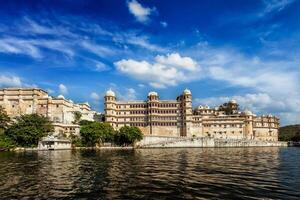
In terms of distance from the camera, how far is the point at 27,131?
9506 cm

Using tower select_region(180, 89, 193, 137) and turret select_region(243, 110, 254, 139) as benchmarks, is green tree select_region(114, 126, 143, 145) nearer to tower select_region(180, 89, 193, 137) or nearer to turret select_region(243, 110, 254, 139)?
tower select_region(180, 89, 193, 137)

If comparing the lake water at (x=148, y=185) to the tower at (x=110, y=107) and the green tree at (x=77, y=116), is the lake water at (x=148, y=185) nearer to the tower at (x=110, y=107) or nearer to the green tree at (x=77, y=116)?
the green tree at (x=77, y=116)

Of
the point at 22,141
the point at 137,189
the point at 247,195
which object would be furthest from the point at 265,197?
the point at 22,141

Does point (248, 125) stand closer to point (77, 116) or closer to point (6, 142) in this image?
point (77, 116)

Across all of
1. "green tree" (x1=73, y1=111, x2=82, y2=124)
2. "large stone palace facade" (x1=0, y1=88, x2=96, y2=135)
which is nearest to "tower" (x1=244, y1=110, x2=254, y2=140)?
"green tree" (x1=73, y1=111, x2=82, y2=124)

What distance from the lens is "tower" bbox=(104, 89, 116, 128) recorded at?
129m

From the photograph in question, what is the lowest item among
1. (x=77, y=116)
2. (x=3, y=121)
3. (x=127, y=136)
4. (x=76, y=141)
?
(x=76, y=141)

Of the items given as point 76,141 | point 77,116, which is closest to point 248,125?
point 77,116

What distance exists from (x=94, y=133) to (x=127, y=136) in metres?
11.4

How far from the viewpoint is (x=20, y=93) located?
121688 millimetres

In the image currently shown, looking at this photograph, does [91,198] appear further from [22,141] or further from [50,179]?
[22,141]

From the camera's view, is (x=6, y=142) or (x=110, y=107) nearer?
(x=6, y=142)

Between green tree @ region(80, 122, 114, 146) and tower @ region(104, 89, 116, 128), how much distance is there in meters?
22.4

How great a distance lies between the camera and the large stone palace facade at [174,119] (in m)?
130
